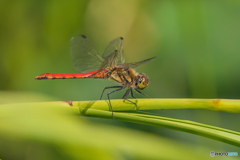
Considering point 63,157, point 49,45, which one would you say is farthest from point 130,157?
point 49,45

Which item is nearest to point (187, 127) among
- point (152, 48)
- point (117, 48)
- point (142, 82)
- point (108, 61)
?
point (142, 82)

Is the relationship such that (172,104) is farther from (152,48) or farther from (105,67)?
(152,48)

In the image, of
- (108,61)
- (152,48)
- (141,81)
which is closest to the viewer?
(141,81)

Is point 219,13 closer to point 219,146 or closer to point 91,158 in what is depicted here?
point 219,146

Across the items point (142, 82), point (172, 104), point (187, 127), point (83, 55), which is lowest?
point (187, 127)

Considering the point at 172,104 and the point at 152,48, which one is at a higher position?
the point at 152,48

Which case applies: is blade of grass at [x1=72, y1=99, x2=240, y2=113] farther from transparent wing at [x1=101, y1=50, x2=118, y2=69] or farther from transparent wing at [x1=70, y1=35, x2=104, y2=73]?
transparent wing at [x1=70, y1=35, x2=104, y2=73]
